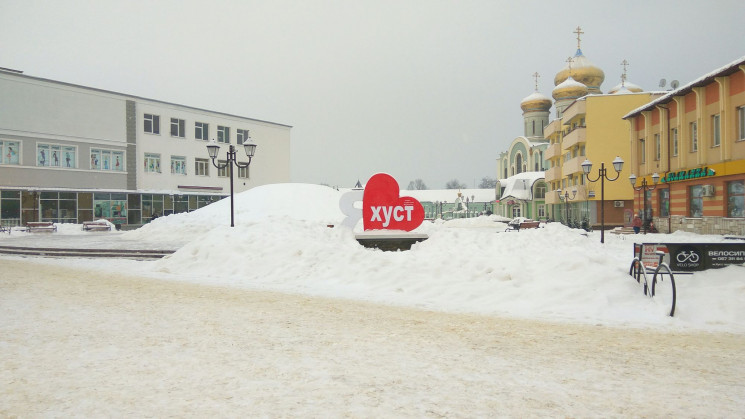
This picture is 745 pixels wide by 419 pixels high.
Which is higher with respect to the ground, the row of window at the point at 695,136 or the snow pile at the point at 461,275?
the row of window at the point at 695,136

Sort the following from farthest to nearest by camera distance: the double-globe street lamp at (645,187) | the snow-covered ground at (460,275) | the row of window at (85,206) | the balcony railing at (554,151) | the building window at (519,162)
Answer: the building window at (519,162)
the balcony railing at (554,151)
the row of window at (85,206)
the double-globe street lamp at (645,187)
the snow-covered ground at (460,275)

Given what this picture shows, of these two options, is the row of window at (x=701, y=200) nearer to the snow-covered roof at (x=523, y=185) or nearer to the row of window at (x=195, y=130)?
the snow-covered roof at (x=523, y=185)

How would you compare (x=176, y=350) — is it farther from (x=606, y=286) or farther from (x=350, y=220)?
(x=350, y=220)

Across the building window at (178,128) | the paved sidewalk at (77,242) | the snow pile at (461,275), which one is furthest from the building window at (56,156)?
the snow pile at (461,275)

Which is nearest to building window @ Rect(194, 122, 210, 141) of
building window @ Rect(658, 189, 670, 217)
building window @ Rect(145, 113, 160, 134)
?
building window @ Rect(145, 113, 160, 134)

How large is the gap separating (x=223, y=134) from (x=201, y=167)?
434cm

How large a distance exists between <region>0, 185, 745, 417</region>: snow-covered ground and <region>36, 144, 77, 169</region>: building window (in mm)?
26881

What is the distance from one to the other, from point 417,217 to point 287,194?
65.1 feet

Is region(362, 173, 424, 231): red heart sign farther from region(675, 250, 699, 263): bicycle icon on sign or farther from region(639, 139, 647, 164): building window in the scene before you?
region(639, 139, 647, 164): building window

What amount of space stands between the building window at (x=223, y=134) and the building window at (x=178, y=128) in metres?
3.91

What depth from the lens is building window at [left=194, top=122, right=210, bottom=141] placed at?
155 ft

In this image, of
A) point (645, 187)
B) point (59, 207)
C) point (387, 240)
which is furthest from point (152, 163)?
point (645, 187)

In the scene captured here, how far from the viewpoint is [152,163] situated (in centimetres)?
4356

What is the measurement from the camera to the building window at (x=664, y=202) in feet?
103
